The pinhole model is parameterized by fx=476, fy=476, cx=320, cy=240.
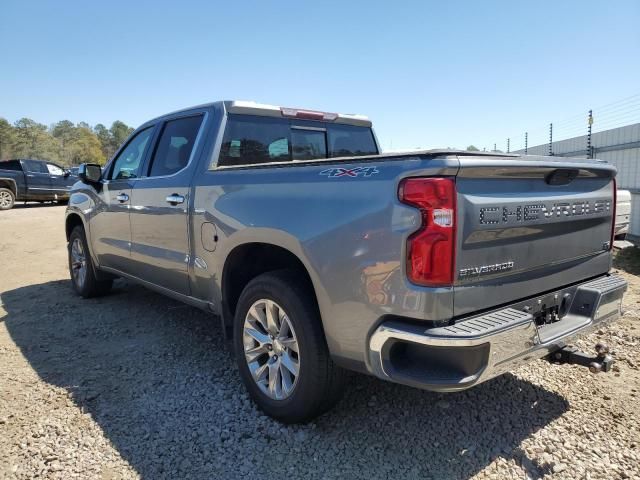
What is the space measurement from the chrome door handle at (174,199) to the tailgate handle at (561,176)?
2478 mm

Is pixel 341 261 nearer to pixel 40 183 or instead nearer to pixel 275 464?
pixel 275 464

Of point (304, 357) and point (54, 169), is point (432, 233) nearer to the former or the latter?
point (304, 357)

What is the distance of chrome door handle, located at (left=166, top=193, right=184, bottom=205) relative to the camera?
11.7 ft

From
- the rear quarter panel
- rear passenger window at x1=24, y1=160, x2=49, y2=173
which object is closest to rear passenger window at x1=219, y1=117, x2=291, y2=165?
the rear quarter panel

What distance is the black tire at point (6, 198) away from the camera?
1742 centimetres

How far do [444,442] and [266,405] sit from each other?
106cm

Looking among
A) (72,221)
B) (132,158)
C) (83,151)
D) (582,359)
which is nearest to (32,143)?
(83,151)

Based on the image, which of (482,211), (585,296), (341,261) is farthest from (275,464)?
(585,296)

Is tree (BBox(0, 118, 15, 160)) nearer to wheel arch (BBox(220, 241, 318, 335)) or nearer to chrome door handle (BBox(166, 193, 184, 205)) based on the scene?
chrome door handle (BBox(166, 193, 184, 205))

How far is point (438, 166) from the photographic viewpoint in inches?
79.0

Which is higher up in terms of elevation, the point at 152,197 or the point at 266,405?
the point at 152,197

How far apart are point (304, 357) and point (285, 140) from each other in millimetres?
2096

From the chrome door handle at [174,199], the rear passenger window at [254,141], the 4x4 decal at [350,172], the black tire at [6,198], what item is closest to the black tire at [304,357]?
the 4x4 decal at [350,172]

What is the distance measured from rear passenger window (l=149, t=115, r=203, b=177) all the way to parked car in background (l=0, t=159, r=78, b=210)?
16613 millimetres
